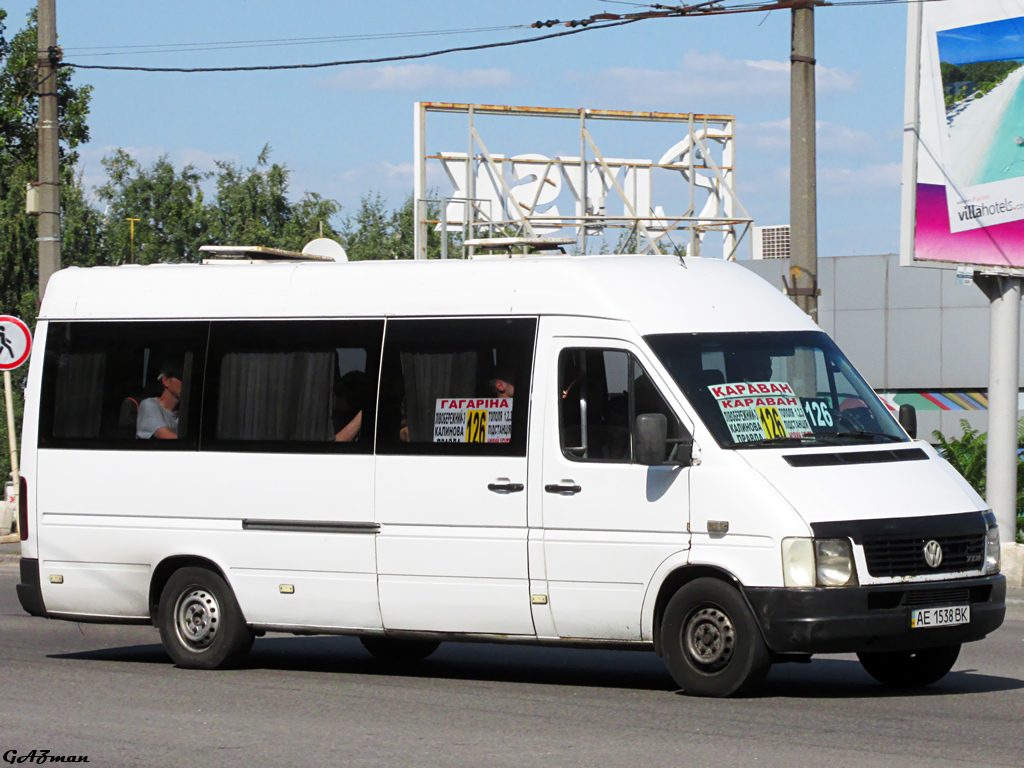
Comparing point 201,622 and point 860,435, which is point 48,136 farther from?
point 860,435

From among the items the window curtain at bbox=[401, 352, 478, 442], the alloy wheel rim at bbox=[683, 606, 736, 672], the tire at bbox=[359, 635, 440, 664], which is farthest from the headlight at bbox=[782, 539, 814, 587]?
the tire at bbox=[359, 635, 440, 664]

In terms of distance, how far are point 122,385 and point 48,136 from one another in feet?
37.6

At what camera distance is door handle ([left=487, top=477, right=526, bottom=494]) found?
9539 millimetres

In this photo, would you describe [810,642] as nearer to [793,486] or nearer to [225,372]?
[793,486]

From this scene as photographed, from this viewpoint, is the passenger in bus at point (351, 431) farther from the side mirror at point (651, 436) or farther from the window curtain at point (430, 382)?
the side mirror at point (651, 436)

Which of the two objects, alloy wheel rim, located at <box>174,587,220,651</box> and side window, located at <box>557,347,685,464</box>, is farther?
alloy wheel rim, located at <box>174,587,220,651</box>

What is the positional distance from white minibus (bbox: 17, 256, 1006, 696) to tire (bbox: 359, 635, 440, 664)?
0.02 m

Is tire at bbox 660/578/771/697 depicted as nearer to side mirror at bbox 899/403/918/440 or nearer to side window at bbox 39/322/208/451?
side mirror at bbox 899/403/918/440

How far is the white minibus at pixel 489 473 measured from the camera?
8.70 m

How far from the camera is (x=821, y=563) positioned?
852cm

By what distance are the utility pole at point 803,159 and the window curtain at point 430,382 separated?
670cm

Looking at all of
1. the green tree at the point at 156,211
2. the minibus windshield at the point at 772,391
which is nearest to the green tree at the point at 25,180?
the green tree at the point at 156,211

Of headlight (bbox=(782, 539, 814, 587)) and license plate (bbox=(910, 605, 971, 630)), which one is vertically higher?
headlight (bbox=(782, 539, 814, 587))

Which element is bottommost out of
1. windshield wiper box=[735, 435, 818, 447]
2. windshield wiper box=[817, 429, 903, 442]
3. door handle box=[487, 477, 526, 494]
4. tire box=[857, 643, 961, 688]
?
tire box=[857, 643, 961, 688]
